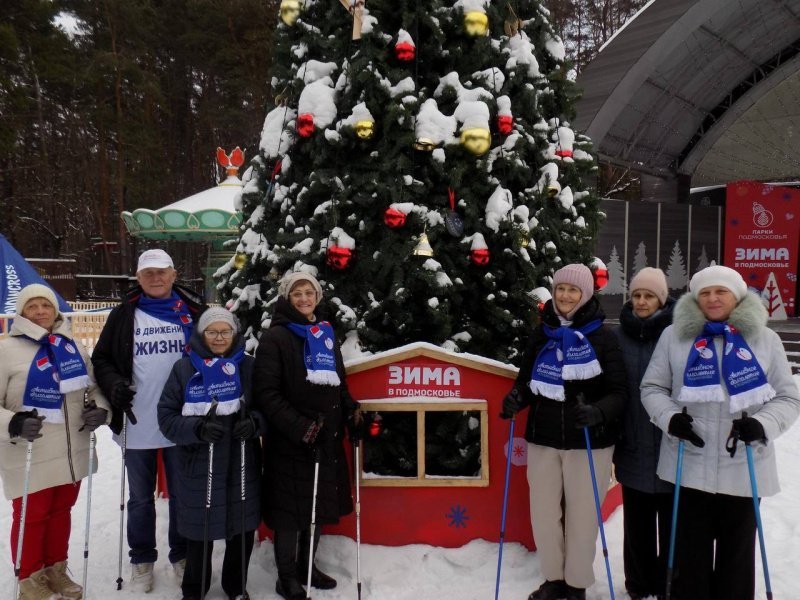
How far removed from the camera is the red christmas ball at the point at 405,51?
3.60 metres

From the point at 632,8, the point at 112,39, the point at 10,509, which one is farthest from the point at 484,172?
the point at 112,39

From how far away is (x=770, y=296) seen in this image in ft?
42.7

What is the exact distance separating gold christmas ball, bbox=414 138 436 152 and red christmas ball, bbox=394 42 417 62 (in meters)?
0.54

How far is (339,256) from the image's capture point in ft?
12.0

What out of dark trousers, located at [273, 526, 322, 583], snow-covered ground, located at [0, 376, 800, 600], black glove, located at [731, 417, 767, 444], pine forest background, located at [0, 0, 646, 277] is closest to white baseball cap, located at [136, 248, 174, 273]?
dark trousers, located at [273, 526, 322, 583]

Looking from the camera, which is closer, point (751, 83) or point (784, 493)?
point (784, 493)

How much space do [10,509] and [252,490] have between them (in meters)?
2.92

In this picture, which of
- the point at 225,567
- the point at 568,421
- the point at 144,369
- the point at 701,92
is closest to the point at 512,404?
the point at 568,421

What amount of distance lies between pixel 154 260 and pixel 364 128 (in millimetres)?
1453

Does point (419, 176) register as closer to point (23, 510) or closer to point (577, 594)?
point (577, 594)

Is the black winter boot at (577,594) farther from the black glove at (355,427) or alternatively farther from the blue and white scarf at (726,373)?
the black glove at (355,427)

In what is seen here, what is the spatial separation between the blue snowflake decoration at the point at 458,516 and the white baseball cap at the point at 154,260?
2.21 meters

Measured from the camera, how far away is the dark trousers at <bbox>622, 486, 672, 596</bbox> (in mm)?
2949

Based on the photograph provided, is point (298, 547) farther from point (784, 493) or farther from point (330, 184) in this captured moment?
point (784, 493)
